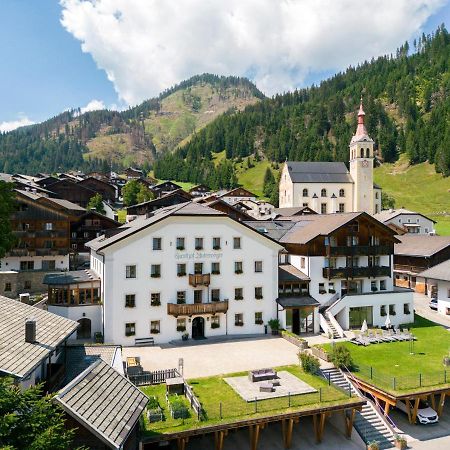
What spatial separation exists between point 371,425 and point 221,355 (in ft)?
38.3

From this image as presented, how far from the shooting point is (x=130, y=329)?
122ft

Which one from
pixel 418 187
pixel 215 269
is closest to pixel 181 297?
pixel 215 269

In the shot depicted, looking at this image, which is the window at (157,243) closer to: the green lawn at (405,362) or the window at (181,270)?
the window at (181,270)

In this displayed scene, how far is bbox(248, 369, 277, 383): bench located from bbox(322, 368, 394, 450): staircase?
12.4ft

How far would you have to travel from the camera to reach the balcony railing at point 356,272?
43750 mm

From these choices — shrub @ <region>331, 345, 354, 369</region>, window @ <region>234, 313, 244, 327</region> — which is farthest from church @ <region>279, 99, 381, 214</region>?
shrub @ <region>331, 345, 354, 369</region>

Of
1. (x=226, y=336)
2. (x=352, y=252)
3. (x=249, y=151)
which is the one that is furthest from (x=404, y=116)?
(x=226, y=336)

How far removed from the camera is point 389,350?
36094 mm

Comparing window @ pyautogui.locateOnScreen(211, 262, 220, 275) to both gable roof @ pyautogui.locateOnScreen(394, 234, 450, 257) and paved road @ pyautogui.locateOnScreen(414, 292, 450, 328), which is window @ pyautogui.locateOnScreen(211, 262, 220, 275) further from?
gable roof @ pyautogui.locateOnScreen(394, 234, 450, 257)

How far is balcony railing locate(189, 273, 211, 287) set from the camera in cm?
3875

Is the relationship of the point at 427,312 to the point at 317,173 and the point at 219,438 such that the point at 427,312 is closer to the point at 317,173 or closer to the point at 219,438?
the point at 219,438

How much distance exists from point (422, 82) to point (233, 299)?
635 feet

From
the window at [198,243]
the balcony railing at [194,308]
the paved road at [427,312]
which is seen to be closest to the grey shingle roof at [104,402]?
the balcony railing at [194,308]

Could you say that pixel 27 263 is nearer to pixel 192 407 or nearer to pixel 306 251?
pixel 306 251
